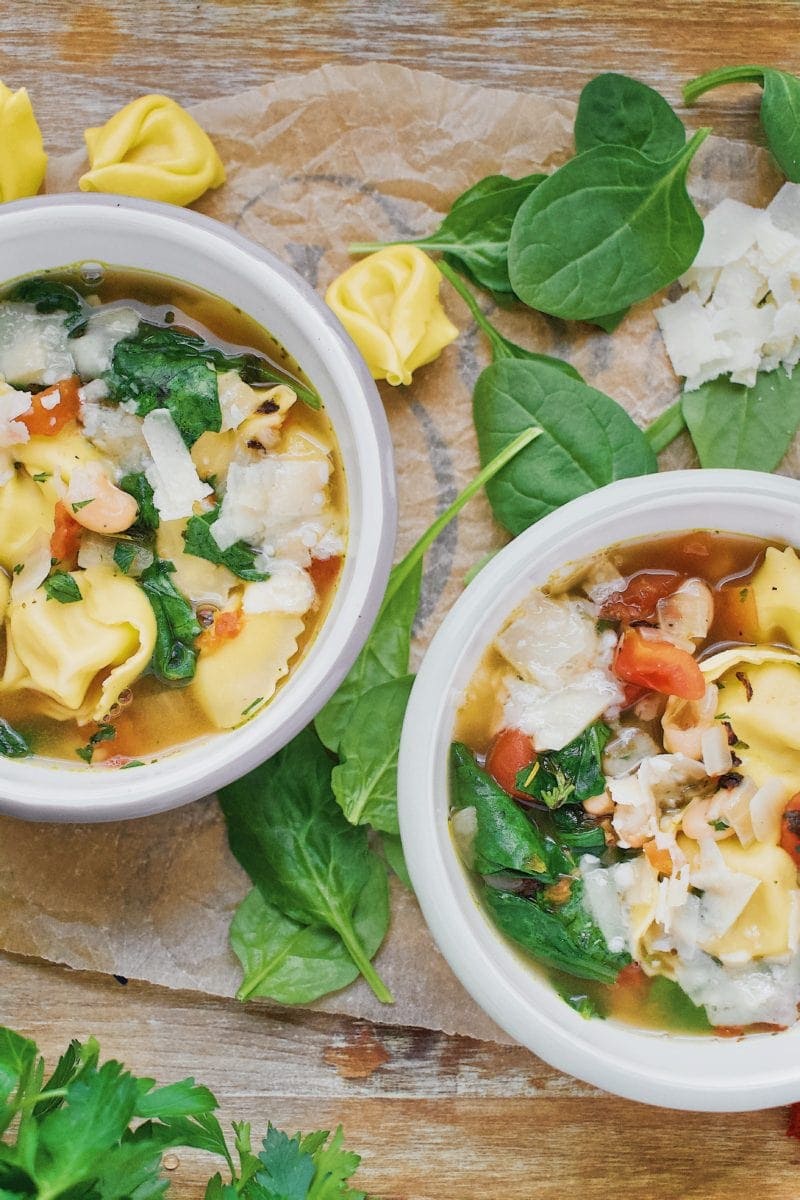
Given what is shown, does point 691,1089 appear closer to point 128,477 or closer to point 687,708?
point 687,708

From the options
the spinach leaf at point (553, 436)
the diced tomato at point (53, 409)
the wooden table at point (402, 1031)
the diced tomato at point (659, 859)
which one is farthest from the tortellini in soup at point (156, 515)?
the diced tomato at point (659, 859)

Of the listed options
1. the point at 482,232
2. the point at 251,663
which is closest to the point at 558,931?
the point at 251,663

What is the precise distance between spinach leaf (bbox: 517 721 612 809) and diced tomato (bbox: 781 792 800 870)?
249 millimetres

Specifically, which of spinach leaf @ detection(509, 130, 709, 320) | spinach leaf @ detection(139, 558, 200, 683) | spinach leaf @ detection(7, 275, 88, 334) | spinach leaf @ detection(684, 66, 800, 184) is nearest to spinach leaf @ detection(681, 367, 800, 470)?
spinach leaf @ detection(509, 130, 709, 320)

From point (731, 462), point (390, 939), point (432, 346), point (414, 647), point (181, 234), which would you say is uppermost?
point (181, 234)

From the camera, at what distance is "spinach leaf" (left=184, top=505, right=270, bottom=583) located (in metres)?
1.62

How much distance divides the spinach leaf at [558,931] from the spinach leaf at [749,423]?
667mm

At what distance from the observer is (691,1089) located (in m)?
1.50

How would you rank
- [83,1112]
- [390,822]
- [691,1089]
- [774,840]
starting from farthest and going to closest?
[390,822], [774,840], [691,1089], [83,1112]

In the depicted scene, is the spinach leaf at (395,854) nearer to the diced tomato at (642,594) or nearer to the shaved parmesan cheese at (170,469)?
the diced tomato at (642,594)

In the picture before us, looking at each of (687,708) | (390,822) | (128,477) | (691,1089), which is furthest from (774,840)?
(128,477)

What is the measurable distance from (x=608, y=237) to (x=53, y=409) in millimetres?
835

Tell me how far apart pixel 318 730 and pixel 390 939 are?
347 mm

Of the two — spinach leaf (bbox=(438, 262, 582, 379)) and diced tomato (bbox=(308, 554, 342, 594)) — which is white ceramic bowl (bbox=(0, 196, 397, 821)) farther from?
spinach leaf (bbox=(438, 262, 582, 379))
